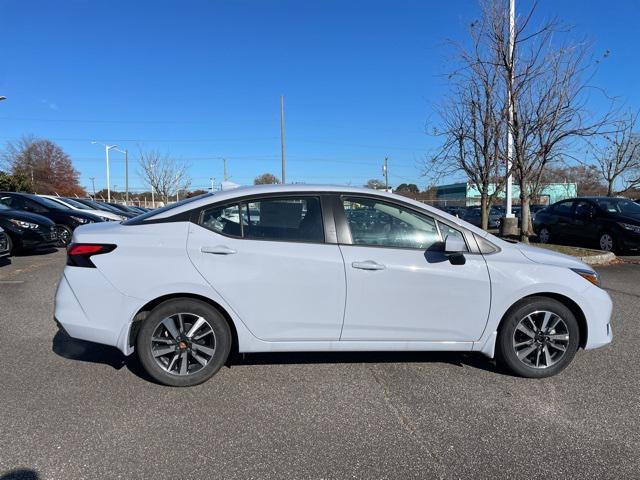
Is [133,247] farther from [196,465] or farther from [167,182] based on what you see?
[167,182]

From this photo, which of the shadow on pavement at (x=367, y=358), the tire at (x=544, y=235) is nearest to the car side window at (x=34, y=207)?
the shadow on pavement at (x=367, y=358)

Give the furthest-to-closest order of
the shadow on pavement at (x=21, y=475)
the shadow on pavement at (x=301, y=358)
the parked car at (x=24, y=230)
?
the parked car at (x=24, y=230)
the shadow on pavement at (x=301, y=358)
the shadow on pavement at (x=21, y=475)

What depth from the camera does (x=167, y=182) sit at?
49.7m

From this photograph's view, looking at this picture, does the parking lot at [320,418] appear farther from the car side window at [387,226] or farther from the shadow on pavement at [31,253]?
the shadow on pavement at [31,253]

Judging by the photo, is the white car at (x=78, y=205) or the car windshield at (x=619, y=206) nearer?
the car windshield at (x=619, y=206)

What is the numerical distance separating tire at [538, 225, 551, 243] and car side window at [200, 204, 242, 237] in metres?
12.5

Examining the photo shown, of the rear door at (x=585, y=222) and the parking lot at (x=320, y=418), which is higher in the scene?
the rear door at (x=585, y=222)

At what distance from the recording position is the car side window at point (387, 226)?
3.74 m

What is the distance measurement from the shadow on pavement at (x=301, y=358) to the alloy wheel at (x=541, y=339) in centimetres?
29

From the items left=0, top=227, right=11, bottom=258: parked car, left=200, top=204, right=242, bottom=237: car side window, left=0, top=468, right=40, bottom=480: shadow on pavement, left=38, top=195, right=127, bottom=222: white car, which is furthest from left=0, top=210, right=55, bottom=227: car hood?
left=0, top=468, right=40, bottom=480: shadow on pavement

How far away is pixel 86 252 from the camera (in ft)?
11.6

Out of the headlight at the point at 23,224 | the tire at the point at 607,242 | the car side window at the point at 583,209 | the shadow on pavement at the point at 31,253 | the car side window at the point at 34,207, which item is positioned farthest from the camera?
the car side window at the point at 34,207

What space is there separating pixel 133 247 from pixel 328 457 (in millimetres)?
2084

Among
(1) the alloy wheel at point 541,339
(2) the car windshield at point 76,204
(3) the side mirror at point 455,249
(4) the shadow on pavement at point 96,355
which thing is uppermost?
(2) the car windshield at point 76,204
